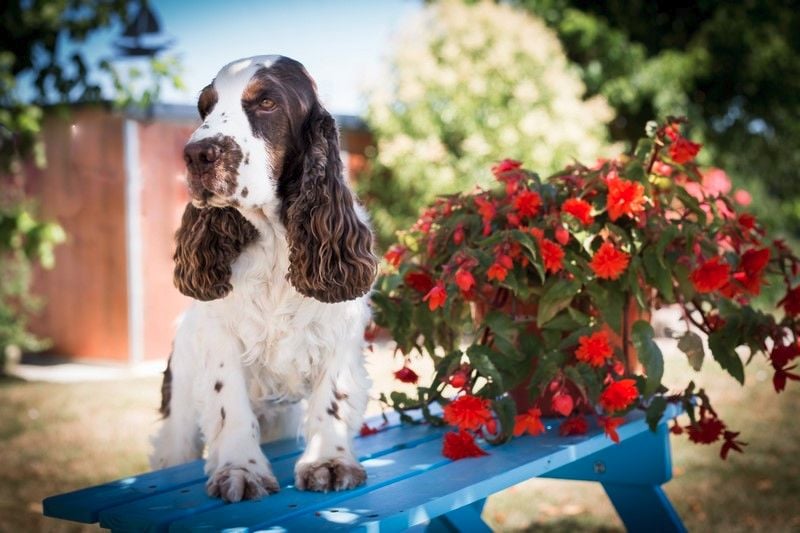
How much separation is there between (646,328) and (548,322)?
30cm

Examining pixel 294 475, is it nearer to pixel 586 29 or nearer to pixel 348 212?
pixel 348 212

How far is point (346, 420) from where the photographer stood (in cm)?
241

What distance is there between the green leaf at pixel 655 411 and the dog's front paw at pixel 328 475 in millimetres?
957

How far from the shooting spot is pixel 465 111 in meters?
12.2

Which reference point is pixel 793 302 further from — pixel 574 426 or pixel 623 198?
pixel 574 426

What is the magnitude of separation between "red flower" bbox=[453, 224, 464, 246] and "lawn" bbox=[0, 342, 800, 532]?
2.25m

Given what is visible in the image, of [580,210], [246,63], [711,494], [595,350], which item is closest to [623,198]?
[580,210]

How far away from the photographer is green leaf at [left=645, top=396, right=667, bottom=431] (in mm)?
2711

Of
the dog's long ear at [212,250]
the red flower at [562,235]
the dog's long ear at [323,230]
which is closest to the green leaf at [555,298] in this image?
the red flower at [562,235]

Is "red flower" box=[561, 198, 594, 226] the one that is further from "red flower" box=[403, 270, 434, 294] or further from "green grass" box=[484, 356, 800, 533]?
"green grass" box=[484, 356, 800, 533]

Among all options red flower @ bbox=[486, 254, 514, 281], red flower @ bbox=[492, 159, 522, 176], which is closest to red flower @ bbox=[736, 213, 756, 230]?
red flower @ bbox=[492, 159, 522, 176]

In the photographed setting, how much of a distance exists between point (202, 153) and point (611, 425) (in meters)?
1.41

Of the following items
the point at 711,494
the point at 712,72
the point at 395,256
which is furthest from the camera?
the point at 712,72

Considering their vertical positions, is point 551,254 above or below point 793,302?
above
